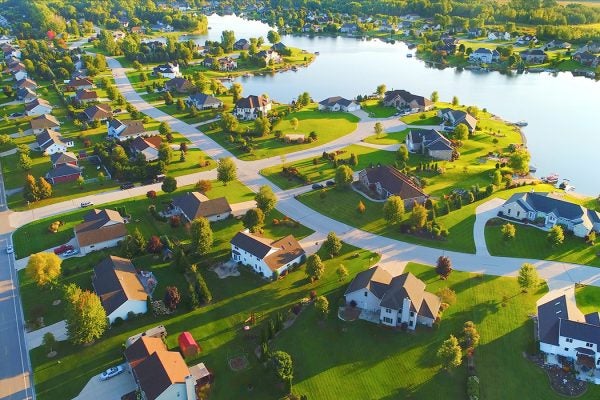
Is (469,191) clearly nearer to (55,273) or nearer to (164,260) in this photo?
(164,260)

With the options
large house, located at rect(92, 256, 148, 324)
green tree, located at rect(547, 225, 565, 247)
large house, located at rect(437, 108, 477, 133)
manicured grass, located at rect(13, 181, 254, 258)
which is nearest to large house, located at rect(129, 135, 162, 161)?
manicured grass, located at rect(13, 181, 254, 258)

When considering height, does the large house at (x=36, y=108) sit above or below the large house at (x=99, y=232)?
above

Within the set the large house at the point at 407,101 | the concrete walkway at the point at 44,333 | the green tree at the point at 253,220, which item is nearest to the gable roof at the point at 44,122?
the green tree at the point at 253,220

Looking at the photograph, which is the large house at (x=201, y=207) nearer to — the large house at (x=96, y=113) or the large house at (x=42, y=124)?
the large house at (x=42, y=124)

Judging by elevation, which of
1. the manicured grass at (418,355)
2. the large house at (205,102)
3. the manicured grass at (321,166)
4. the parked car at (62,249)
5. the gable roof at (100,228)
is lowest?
the manicured grass at (418,355)

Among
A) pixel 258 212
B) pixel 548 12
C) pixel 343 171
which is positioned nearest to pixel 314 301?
pixel 258 212

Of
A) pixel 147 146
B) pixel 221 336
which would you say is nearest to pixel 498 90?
pixel 147 146
